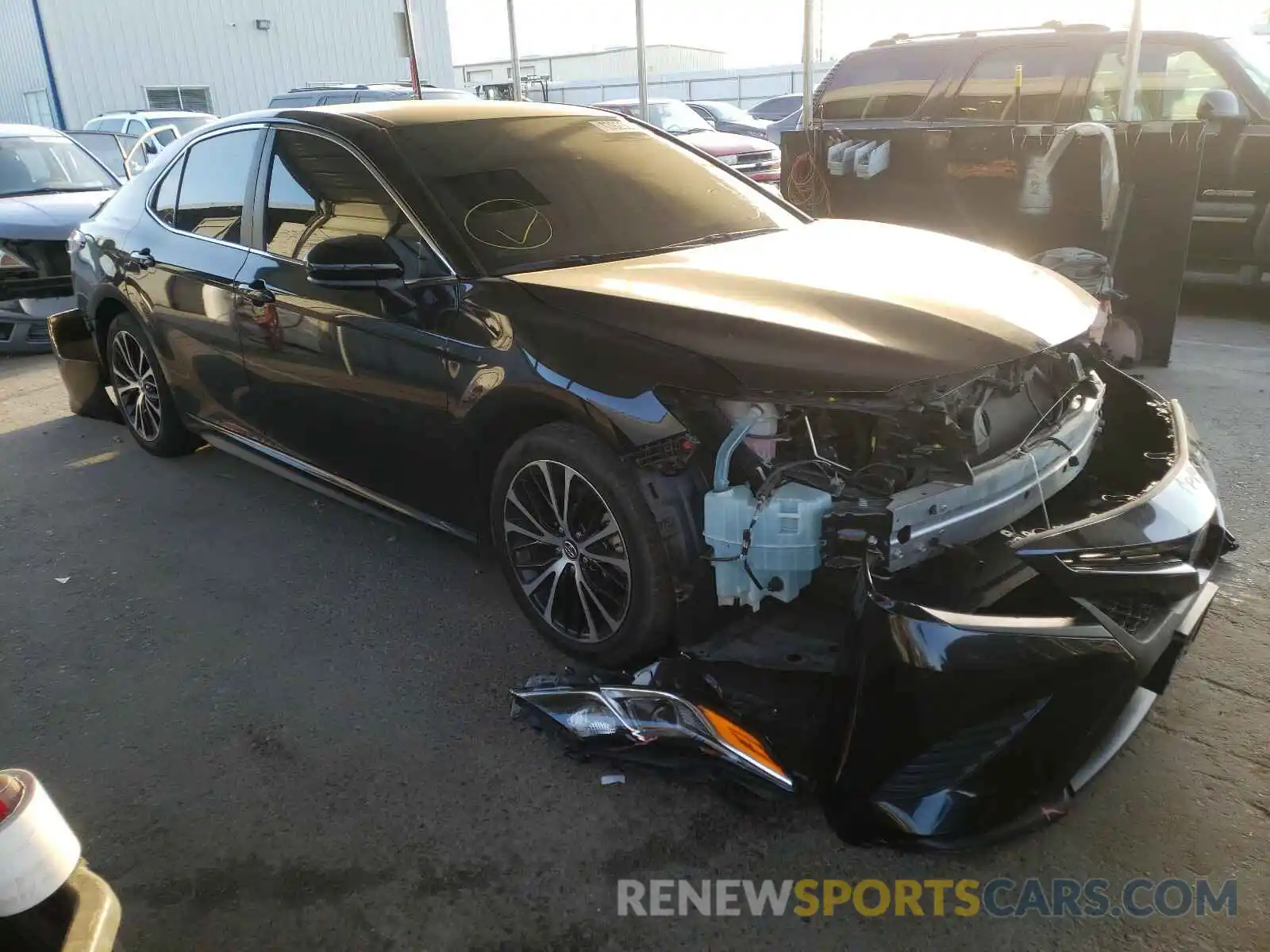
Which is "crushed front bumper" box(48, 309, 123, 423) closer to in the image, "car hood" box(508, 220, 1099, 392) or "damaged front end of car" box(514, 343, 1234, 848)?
"car hood" box(508, 220, 1099, 392)

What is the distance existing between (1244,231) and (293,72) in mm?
23483

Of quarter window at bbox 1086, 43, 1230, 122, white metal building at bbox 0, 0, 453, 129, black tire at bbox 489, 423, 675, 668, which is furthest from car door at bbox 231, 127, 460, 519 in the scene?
white metal building at bbox 0, 0, 453, 129

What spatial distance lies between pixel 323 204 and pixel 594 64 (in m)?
49.1

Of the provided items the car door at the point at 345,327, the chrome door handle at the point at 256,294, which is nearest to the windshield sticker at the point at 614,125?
the car door at the point at 345,327

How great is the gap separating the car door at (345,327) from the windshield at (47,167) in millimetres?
6214

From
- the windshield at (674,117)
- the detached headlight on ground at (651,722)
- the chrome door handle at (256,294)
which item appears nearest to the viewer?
the detached headlight on ground at (651,722)

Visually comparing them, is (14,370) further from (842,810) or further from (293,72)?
(293,72)

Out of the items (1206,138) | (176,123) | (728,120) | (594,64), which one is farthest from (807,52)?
(594,64)

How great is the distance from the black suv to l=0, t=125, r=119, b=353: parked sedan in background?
6727 mm

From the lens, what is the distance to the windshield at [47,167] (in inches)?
332

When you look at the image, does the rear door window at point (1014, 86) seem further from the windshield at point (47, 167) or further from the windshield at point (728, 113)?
the windshield at point (728, 113)

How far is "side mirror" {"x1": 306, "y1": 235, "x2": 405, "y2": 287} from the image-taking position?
3.05 m

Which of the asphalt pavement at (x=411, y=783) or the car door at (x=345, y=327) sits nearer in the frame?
the asphalt pavement at (x=411, y=783)

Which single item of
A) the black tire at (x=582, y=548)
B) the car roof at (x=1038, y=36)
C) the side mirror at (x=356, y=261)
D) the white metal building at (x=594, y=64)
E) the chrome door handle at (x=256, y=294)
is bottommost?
the black tire at (x=582, y=548)
